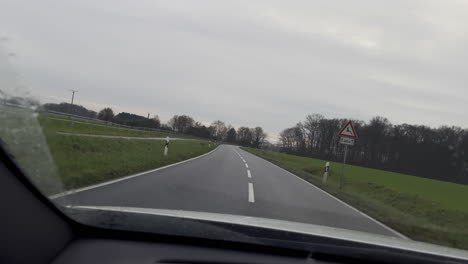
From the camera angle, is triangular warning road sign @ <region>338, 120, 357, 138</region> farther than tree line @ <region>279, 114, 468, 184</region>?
No

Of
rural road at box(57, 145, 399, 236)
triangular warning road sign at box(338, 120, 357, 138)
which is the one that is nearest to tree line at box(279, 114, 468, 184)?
triangular warning road sign at box(338, 120, 357, 138)

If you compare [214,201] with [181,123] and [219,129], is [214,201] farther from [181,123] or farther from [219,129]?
[219,129]

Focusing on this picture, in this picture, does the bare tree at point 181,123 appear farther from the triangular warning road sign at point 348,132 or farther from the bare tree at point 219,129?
the triangular warning road sign at point 348,132

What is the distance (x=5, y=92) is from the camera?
6.50ft

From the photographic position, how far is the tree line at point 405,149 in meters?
62.4

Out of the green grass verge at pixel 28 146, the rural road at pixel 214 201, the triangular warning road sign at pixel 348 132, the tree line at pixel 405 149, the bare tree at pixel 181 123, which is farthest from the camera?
A: the bare tree at pixel 181 123

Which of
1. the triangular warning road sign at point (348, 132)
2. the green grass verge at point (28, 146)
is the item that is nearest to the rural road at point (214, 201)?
the green grass verge at point (28, 146)

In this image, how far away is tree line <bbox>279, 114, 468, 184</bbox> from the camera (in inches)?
2458

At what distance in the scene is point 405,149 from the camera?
69625mm

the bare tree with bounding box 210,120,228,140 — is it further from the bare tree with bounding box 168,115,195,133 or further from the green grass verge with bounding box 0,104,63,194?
the green grass verge with bounding box 0,104,63,194

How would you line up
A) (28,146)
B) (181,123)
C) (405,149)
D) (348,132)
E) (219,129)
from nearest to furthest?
1. (28,146)
2. (348,132)
3. (405,149)
4. (181,123)
5. (219,129)

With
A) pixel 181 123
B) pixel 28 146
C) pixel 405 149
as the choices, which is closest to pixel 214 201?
pixel 28 146

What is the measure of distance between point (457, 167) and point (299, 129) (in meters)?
49.8

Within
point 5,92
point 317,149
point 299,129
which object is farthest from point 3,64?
point 299,129
